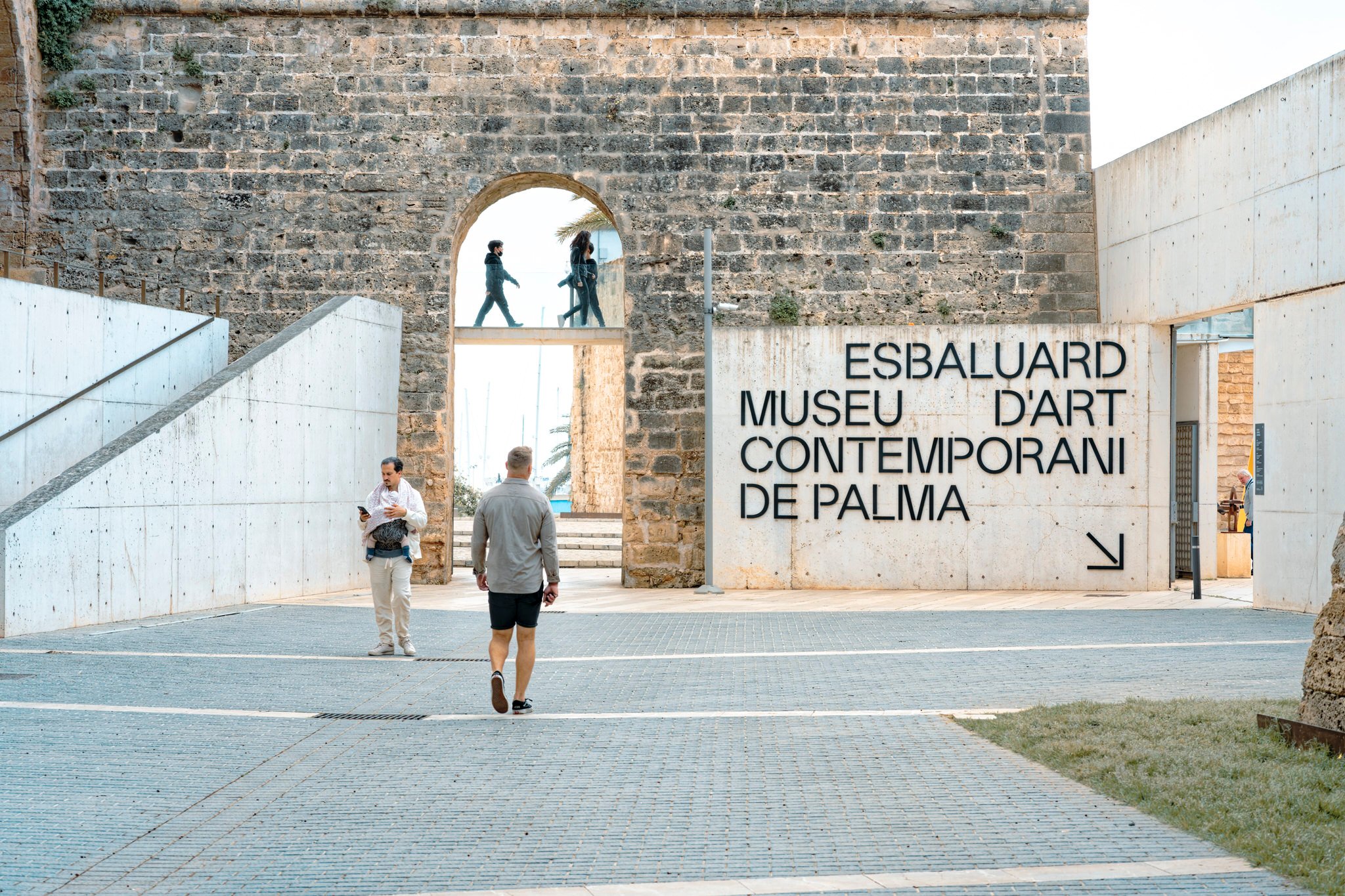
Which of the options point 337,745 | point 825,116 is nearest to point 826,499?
point 825,116

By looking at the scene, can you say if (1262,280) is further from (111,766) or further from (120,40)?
(120,40)

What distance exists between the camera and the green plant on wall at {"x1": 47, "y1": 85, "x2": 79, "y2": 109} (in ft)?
60.4

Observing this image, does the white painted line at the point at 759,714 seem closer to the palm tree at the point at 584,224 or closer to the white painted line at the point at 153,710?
the white painted line at the point at 153,710

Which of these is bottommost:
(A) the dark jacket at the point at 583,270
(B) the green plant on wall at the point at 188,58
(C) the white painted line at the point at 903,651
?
(C) the white painted line at the point at 903,651

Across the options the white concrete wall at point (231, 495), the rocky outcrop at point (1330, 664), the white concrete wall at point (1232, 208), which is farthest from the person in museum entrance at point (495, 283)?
the rocky outcrop at point (1330, 664)

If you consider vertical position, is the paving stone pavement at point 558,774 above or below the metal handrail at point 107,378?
below

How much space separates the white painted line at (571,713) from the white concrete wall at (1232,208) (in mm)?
8137

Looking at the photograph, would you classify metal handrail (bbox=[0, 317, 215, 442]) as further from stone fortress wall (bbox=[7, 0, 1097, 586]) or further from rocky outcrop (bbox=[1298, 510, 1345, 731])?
rocky outcrop (bbox=[1298, 510, 1345, 731])

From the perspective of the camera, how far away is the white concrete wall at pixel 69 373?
43.1ft

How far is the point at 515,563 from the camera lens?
812 cm

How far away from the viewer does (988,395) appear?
17031 mm

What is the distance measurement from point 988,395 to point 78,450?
10.9 meters

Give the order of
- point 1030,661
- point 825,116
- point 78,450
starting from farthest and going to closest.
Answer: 1. point 825,116
2. point 78,450
3. point 1030,661

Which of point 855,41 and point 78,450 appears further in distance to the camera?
point 855,41
